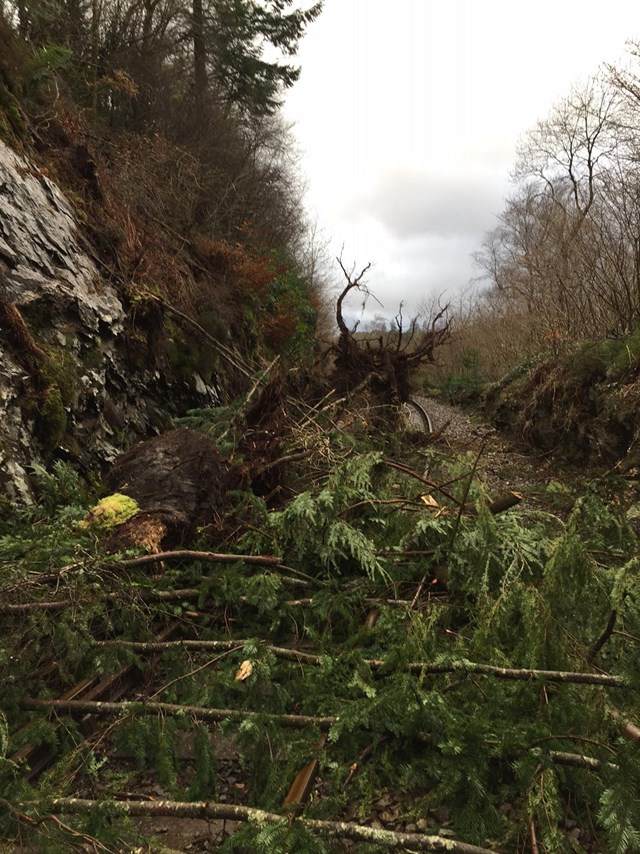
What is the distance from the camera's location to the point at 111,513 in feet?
10.6

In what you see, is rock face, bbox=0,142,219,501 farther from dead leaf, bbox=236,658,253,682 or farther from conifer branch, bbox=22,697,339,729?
dead leaf, bbox=236,658,253,682

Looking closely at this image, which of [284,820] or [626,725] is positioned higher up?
[626,725]

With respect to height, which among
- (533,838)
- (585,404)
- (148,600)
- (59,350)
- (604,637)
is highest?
(59,350)

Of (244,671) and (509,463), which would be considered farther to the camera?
(509,463)

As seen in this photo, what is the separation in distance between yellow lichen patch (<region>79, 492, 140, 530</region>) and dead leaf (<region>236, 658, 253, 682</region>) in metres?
1.45

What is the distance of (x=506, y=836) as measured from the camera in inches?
63.1

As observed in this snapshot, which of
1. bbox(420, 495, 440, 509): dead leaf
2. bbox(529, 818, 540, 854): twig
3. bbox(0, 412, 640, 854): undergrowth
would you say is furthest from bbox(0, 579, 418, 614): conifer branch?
bbox(529, 818, 540, 854): twig

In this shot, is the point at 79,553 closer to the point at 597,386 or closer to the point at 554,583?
the point at 554,583

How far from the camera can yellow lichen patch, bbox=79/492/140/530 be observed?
3143 millimetres

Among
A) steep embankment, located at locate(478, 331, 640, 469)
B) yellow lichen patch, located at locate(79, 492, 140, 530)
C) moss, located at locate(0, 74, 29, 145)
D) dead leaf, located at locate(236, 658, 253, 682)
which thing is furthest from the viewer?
steep embankment, located at locate(478, 331, 640, 469)

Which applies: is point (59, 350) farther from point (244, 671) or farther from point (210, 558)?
point (244, 671)

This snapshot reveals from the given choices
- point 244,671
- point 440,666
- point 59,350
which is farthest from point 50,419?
point 440,666

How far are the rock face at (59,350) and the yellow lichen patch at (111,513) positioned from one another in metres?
0.62

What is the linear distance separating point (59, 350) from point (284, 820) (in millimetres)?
4137
